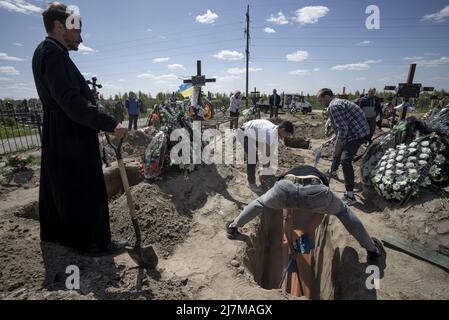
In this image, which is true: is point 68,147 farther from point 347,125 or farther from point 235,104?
point 235,104

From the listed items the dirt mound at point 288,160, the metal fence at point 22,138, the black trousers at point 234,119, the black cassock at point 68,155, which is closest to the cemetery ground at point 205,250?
the black cassock at point 68,155

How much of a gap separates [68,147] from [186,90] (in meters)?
5.06

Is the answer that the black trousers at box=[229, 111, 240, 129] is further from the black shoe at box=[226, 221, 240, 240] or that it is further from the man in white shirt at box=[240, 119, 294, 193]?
the black shoe at box=[226, 221, 240, 240]

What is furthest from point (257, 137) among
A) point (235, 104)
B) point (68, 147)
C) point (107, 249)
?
point (235, 104)

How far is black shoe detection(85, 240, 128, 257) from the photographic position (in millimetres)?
2738

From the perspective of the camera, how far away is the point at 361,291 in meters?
2.84

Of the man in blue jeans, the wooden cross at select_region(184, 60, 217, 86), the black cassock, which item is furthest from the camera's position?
the wooden cross at select_region(184, 60, 217, 86)

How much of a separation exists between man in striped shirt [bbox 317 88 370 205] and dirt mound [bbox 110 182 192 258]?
2.85m

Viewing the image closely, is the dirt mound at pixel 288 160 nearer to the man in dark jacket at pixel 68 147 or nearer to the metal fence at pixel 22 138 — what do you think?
the man in dark jacket at pixel 68 147

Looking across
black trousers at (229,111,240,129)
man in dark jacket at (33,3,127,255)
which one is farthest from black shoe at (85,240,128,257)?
black trousers at (229,111,240,129)

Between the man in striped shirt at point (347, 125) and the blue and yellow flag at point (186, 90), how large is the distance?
3.60 metres

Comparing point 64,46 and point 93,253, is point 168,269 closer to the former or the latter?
point 93,253

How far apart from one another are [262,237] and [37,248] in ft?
10.8
